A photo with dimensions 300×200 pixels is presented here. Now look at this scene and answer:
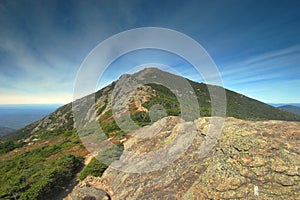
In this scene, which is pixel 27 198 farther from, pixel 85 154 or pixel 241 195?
pixel 241 195

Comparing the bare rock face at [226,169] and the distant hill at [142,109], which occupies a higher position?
the distant hill at [142,109]

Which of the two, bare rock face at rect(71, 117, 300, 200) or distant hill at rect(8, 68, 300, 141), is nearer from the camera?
bare rock face at rect(71, 117, 300, 200)

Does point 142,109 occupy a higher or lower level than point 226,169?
higher

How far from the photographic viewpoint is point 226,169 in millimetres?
8125

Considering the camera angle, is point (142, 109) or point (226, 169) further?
point (142, 109)

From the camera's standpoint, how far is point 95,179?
16094mm

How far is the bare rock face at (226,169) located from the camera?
7188 millimetres

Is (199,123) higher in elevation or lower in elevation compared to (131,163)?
higher

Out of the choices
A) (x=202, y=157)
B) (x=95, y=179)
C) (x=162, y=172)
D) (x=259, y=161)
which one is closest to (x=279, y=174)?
(x=259, y=161)

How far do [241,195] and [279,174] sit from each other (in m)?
1.74

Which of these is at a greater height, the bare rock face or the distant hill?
the distant hill

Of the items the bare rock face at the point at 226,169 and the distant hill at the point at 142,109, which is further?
the distant hill at the point at 142,109

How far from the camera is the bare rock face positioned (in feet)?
23.6

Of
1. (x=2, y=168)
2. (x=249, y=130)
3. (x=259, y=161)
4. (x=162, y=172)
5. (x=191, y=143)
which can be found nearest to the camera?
(x=259, y=161)
